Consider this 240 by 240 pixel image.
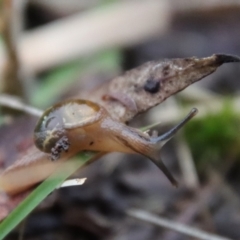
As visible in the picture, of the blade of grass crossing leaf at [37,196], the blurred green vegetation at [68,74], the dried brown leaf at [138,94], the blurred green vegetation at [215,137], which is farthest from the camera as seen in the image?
the blurred green vegetation at [68,74]

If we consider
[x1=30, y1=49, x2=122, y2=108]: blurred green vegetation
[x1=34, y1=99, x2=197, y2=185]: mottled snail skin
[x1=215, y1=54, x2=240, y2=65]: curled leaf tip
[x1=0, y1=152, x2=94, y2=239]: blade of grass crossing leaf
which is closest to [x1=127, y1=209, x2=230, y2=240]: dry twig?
[x1=34, y1=99, x2=197, y2=185]: mottled snail skin

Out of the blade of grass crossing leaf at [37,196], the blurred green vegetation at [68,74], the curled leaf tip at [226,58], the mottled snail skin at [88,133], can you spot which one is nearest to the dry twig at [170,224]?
the mottled snail skin at [88,133]

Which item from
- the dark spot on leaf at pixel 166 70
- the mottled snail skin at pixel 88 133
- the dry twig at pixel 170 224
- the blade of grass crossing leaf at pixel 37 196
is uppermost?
the dark spot on leaf at pixel 166 70

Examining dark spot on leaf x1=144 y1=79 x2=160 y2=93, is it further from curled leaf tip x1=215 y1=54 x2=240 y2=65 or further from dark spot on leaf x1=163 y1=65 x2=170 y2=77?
curled leaf tip x1=215 y1=54 x2=240 y2=65

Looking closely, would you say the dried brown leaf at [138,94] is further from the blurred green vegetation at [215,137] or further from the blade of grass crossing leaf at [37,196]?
the blurred green vegetation at [215,137]

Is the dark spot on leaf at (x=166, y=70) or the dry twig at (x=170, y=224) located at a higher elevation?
the dark spot on leaf at (x=166, y=70)

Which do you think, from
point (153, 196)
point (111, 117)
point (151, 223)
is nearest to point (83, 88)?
point (153, 196)
